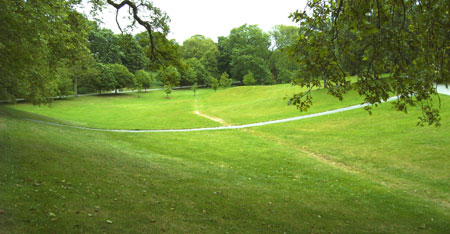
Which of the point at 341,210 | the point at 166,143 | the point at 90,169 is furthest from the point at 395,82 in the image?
the point at 166,143

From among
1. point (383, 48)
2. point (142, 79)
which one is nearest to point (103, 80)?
point (142, 79)

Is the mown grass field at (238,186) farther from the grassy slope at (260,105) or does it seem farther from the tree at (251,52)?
the tree at (251,52)

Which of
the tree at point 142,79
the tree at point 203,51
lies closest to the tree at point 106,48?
the tree at point 142,79

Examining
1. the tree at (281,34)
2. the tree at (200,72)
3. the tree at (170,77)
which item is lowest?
the tree at (170,77)

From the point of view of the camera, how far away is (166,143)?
20.3 metres

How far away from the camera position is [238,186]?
10.6m

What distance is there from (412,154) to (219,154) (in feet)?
34.8

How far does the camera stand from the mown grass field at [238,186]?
6.50 meters

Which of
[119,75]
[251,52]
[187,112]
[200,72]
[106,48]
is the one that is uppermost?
[251,52]

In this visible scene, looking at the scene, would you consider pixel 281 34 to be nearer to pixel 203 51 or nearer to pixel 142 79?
pixel 203 51

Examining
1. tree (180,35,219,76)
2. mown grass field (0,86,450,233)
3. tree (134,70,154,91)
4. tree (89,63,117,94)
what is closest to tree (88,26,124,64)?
tree (89,63,117,94)

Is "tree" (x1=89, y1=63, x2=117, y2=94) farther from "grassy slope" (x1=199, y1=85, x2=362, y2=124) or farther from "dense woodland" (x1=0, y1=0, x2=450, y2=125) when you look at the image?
"dense woodland" (x1=0, y1=0, x2=450, y2=125)

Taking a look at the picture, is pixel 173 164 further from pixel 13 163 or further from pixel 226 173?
pixel 13 163

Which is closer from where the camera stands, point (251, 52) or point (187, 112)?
point (187, 112)
